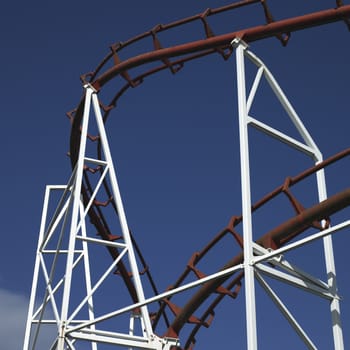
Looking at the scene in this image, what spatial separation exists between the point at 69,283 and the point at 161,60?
4.45 metres

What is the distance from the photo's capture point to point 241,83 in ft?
33.6

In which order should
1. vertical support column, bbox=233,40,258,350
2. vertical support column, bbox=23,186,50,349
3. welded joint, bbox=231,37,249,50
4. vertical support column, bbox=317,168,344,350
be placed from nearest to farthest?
vertical support column, bbox=233,40,258,350, vertical support column, bbox=317,168,344,350, welded joint, bbox=231,37,249,50, vertical support column, bbox=23,186,50,349

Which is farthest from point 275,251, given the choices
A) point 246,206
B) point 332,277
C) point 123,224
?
point 123,224

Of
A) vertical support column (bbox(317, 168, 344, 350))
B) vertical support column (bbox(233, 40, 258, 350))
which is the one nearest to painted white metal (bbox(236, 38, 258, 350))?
vertical support column (bbox(233, 40, 258, 350))

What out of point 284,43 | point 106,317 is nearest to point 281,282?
point 106,317

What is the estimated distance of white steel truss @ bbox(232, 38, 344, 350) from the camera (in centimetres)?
845

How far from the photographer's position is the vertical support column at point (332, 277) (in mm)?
9797

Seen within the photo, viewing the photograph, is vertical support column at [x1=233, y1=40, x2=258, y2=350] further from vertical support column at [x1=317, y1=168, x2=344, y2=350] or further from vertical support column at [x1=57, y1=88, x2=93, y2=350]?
vertical support column at [x1=57, y1=88, x2=93, y2=350]

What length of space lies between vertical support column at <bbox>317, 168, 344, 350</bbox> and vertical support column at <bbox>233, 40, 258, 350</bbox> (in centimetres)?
196

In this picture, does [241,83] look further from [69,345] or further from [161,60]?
[69,345]

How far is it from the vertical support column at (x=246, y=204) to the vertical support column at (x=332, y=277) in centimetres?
196

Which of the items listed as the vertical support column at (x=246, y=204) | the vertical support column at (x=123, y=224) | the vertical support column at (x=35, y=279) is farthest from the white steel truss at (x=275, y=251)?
the vertical support column at (x=35, y=279)

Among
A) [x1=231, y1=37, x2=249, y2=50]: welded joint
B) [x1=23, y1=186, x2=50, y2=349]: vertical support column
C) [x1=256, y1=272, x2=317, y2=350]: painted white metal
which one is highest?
[x1=231, y1=37, x2=249, y2=50]: welded joint

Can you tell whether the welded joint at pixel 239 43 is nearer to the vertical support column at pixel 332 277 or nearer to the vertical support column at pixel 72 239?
the vertical support column at pixel 332 277
